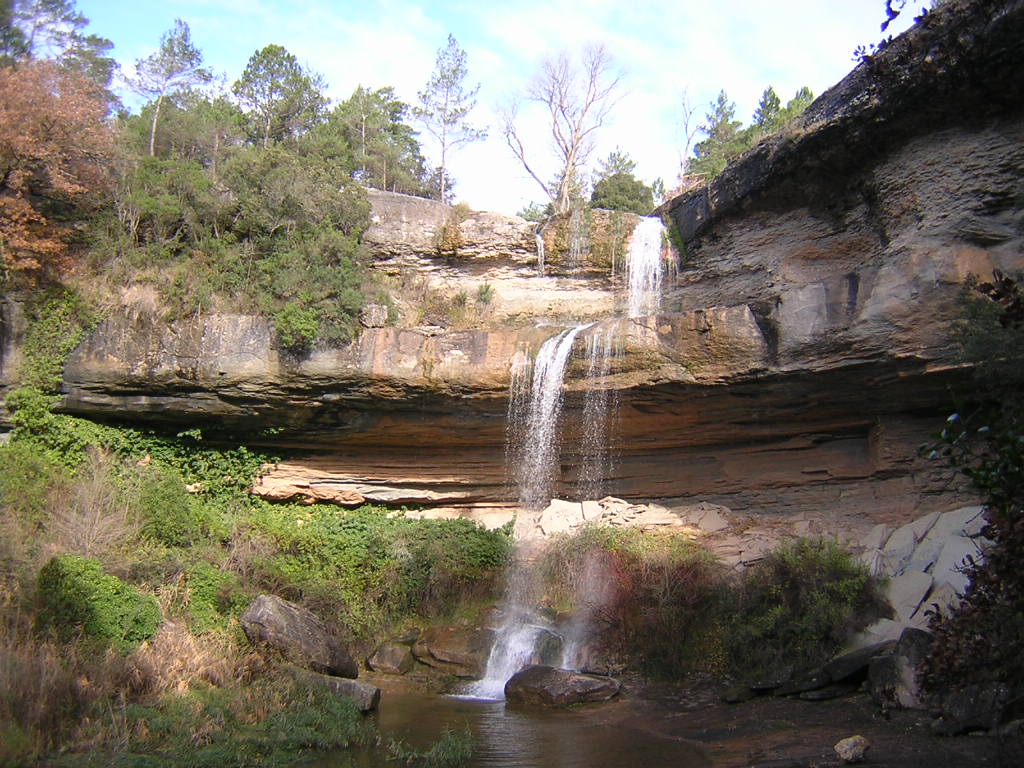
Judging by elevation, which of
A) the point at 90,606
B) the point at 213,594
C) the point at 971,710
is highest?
the point at 90,606

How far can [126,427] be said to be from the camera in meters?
17.8

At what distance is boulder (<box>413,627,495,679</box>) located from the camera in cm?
1377

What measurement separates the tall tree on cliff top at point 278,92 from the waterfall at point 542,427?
18.3 meters

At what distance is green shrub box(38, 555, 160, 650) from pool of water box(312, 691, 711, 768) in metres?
3.64

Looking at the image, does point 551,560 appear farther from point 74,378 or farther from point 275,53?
point 275,53

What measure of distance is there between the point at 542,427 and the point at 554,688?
18.8 feet

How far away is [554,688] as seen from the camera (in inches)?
471

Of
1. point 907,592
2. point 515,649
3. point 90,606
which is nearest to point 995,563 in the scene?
point 907,592

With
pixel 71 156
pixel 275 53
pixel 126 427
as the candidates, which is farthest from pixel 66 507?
pixel 275 53

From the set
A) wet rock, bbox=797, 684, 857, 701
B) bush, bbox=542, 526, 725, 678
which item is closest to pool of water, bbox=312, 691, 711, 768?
bush, bbox=542, 526, 725, 678

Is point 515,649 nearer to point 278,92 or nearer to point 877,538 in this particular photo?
point 877,538

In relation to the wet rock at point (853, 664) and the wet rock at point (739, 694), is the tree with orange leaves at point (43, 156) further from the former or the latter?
the wet rock at point (853, 664)

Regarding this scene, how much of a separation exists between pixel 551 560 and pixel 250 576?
223 inches

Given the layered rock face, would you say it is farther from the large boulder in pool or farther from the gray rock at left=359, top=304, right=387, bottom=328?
the large boulder in pool
